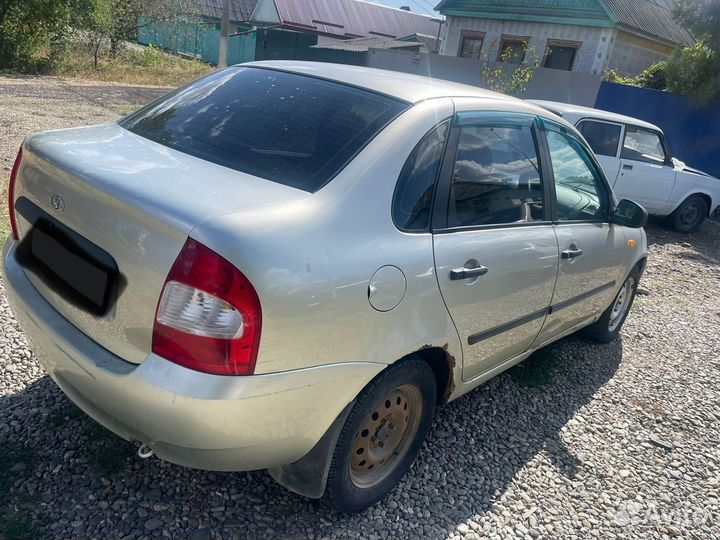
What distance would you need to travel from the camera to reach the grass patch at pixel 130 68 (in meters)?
18.5

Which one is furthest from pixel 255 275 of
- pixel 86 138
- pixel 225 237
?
pixel 86 138

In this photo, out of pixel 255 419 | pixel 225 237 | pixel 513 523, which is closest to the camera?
pixel 225 237

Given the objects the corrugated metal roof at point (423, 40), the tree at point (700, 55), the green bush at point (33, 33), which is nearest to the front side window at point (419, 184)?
the tree at point (700, 55)

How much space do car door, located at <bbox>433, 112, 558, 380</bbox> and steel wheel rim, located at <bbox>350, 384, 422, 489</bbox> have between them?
1.13 ft

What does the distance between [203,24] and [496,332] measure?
32.8m

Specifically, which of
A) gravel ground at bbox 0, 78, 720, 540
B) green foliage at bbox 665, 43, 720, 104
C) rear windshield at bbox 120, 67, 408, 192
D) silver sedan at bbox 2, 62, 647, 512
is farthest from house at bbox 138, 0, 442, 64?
silver sedan at bbox 2, 62, 647, 512

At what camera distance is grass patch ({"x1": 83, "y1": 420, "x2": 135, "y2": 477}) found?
252 centimetres

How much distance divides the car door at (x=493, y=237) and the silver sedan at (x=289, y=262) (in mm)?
13

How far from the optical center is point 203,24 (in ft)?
103

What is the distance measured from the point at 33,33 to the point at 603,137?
1598 cm

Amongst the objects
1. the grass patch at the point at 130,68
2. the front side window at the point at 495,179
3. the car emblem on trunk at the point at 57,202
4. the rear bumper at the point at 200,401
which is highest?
the front side window at the point at 495,179

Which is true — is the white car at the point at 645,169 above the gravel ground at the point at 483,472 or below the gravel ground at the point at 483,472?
above

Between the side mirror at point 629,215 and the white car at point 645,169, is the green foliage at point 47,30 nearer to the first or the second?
the white car at point 645,169

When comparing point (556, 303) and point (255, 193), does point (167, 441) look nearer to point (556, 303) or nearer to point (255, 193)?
point (255, 193)
